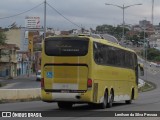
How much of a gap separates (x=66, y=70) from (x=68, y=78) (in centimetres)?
38

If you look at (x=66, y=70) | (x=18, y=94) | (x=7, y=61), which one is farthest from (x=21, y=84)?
(x=66, y=70)

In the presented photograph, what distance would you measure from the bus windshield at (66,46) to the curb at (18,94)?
8305 mm

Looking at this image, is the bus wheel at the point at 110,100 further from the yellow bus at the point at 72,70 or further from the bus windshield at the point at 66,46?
the bus windshield at the point at 66,46

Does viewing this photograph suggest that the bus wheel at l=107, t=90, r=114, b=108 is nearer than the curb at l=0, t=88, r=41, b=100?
Yes

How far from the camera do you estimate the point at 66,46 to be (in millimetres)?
25172

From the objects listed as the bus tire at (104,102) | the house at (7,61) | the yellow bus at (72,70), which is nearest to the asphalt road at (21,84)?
the house at (7,61)

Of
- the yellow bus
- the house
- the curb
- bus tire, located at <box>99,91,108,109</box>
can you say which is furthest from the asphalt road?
the yellow bus

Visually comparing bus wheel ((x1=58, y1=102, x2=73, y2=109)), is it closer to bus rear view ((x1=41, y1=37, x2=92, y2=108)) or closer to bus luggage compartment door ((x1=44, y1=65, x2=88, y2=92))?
bus rear view ((x1=41, y1=37, x2=92, y2=108))

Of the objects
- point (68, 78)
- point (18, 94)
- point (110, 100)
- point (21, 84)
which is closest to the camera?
point (68, 78)

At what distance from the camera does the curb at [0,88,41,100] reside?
108ft

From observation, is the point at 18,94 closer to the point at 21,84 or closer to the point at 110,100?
the point at 110,100

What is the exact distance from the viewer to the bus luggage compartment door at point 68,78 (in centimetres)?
2478

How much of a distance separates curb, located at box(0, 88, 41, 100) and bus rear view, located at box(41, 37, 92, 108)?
8.07m

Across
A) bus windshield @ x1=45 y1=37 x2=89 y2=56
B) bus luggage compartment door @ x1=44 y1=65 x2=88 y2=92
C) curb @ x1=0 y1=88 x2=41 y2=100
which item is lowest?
curb @ x1=0 y1=88 x2=41 y2=100
